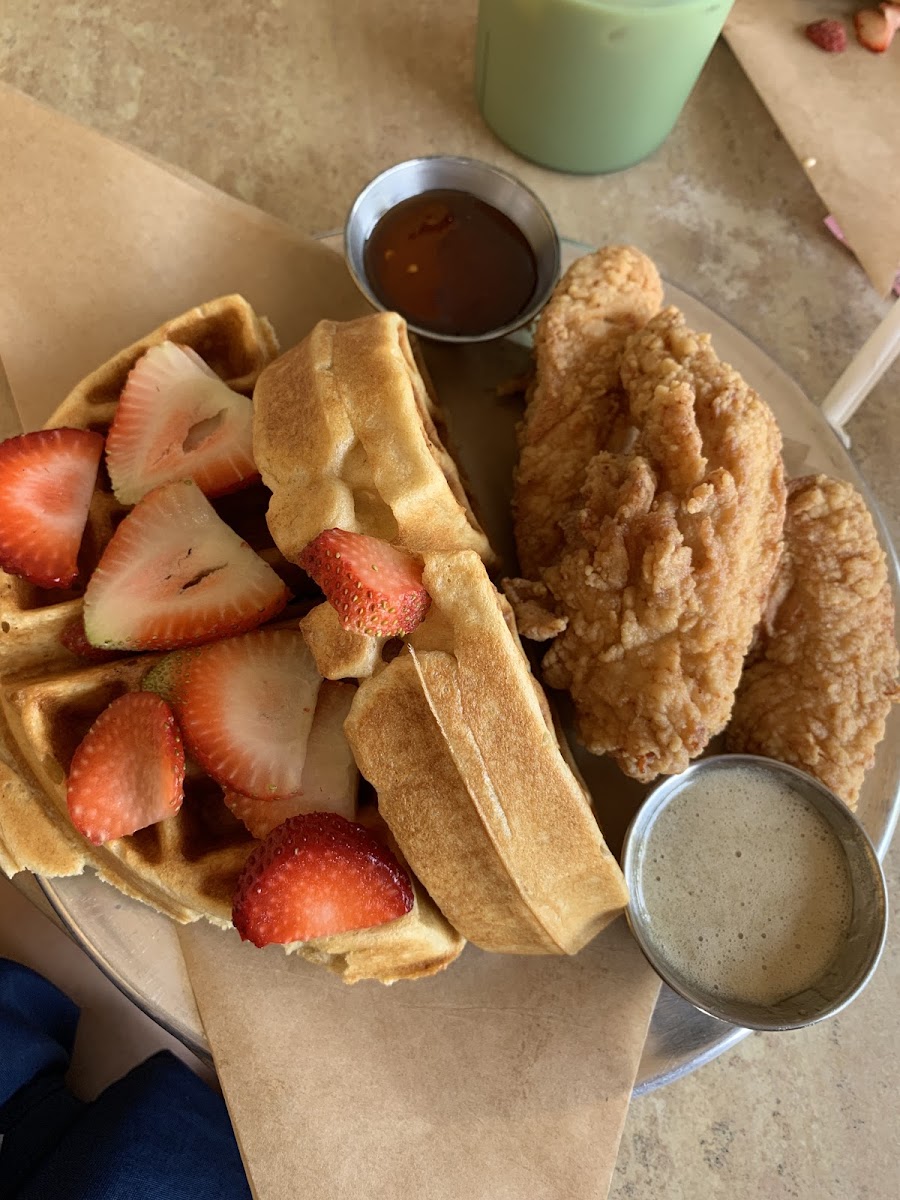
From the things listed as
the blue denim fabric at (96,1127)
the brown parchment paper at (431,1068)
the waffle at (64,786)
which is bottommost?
the blue denim fabric at (96,1127)

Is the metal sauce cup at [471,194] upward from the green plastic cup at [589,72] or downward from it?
downward

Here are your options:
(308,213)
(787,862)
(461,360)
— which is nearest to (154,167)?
(308,213)

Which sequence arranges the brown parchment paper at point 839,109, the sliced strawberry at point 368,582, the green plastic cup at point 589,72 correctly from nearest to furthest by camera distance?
the sliced strawberry at point 368,582
the green plastic cup at point 589,72
the brown parchment paper at point 839,109

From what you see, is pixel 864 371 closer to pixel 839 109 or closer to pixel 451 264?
pixel 839 109

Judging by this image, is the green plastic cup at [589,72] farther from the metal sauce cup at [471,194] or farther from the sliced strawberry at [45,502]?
the sliced strawberry at [45,502]

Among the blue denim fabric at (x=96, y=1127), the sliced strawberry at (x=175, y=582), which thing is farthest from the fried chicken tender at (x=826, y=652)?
the blue denim fabric at (x=96, y=1127)

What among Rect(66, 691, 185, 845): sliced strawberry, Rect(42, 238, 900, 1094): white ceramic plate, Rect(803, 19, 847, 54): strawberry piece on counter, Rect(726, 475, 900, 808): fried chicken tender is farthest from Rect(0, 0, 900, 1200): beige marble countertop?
Rect(66, 691, 185, 845): sliced strawberry

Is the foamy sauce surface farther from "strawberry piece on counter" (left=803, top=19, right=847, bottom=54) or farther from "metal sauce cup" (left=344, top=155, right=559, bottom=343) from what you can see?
"strawberry piece on counter" (left=803, top=19, right=847, bottom=54)

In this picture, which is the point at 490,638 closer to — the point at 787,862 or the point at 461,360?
the point at 787,862
